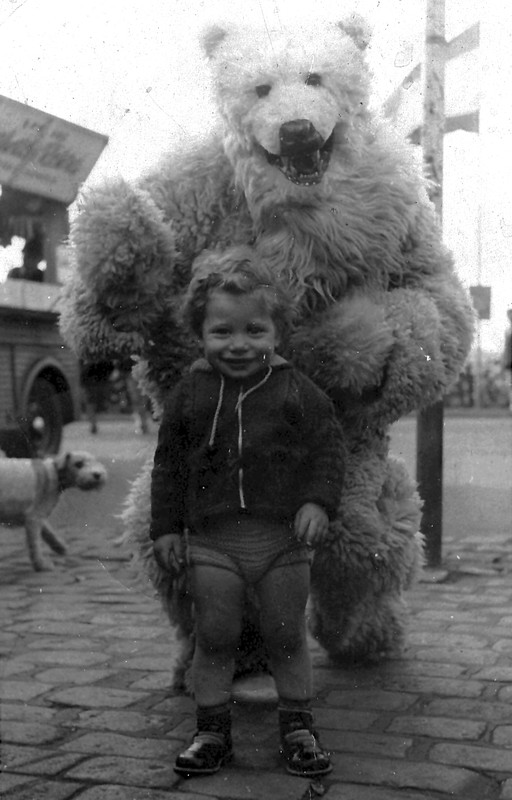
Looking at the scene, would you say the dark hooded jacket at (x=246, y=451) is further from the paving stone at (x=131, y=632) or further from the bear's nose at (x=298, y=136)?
the paving stone at (x=131, y=632)

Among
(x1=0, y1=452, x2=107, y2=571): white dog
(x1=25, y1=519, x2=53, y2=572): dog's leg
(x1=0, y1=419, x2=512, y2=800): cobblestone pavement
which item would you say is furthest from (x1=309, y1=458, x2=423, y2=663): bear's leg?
(x1=0, y1=452, x2=107, y2=571): white dog

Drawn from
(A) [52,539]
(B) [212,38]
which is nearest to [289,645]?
(B) [212,38]

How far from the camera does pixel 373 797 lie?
253 cm

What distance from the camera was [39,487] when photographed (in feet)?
19.1

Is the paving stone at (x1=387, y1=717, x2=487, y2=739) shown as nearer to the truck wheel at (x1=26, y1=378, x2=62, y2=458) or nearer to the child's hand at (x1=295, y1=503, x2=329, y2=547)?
the child's hand at (x1=295, y1=503, x2=329, y2=547)

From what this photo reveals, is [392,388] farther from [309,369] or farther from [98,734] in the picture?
[98,734]

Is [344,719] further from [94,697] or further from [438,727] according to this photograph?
[94,697]

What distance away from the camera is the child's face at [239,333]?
2789 mm

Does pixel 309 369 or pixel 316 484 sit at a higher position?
pixel 309 369

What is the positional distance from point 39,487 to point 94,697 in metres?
2.55

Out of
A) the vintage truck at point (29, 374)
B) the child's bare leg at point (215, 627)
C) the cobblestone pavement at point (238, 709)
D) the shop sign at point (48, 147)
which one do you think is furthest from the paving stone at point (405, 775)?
the vintage truck at point (29, 374)

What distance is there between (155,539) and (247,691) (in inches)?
25.8

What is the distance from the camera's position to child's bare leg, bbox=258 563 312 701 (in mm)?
2793

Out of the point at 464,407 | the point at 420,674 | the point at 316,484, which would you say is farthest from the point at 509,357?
the point at 464,407
